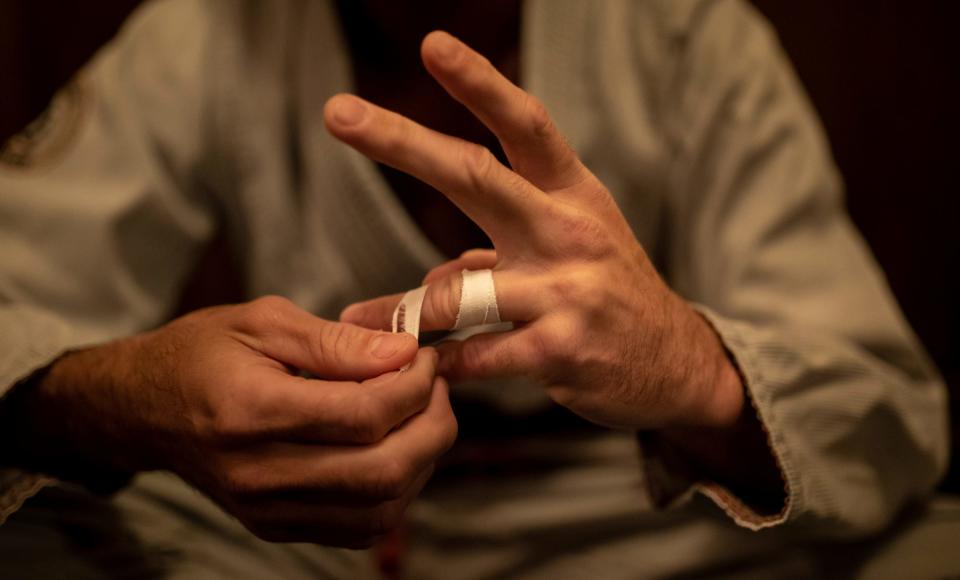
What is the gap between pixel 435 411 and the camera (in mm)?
391

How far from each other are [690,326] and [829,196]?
0.29 meters

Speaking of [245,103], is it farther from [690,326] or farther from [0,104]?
[0,104]

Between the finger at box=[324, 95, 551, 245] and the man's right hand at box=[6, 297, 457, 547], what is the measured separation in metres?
0.09

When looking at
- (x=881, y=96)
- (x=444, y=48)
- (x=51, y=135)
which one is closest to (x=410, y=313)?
(x=444, y=48)

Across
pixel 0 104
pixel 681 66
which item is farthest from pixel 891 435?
pixel 0 104

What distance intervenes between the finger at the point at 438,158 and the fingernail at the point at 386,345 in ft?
0.28

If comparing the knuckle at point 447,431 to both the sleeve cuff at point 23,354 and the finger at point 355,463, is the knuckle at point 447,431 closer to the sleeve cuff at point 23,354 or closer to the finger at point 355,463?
the finger at point 355,463

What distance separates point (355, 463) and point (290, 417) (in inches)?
1.7

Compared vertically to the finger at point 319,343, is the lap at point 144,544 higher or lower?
lower

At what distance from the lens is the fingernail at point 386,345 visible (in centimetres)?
37

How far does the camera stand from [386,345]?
0.38 m

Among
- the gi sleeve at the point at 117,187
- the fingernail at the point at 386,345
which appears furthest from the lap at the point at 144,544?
the fingernail at the point at 386,345

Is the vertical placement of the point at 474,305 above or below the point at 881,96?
above

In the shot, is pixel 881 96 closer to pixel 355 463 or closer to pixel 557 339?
pixel 557 339
